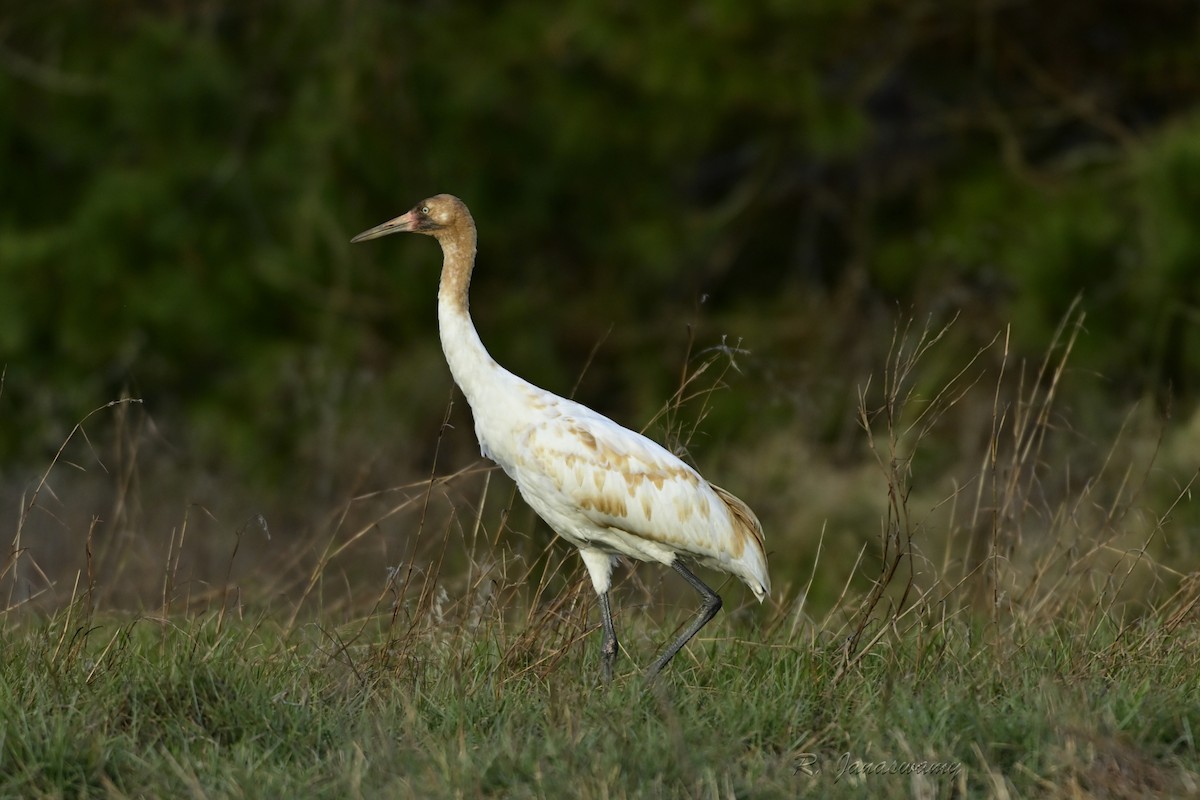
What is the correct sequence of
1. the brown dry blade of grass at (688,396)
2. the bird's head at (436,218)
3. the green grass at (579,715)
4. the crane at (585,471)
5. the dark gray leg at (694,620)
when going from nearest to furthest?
the green grass at (579,715) < the dark gray leg at (694,620) < the brown dry blade of grass at (688,396) < the crane at (585,471) < the bird's head at (436,218)

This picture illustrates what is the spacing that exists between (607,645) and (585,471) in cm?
46

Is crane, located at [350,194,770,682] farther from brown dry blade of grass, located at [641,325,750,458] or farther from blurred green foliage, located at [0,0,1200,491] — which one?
blurred green foliage, located at [0,0,1200,491]

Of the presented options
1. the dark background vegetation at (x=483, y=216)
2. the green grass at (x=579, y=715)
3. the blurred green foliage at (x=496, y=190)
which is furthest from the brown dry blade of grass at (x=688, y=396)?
the blurred green foliage at (x=496, y=190)

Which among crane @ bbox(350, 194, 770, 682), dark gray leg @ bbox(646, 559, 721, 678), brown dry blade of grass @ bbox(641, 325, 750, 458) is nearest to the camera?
dark gray leg @ bbox(646, 559, 721, 678)

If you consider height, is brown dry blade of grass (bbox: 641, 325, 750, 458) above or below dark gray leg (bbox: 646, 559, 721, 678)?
above

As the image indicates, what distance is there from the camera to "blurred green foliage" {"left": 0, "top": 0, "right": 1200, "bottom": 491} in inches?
328

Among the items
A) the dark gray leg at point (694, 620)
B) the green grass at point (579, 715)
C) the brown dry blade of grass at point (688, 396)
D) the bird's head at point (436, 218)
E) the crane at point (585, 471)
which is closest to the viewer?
the green grass at point (579, 715)

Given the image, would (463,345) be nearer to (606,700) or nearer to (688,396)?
(688,396)

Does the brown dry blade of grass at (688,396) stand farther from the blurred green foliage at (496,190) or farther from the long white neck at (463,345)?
the blurred green foliage at (496,190)

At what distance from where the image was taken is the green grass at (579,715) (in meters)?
3.32

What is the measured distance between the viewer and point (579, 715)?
3.63 meters
